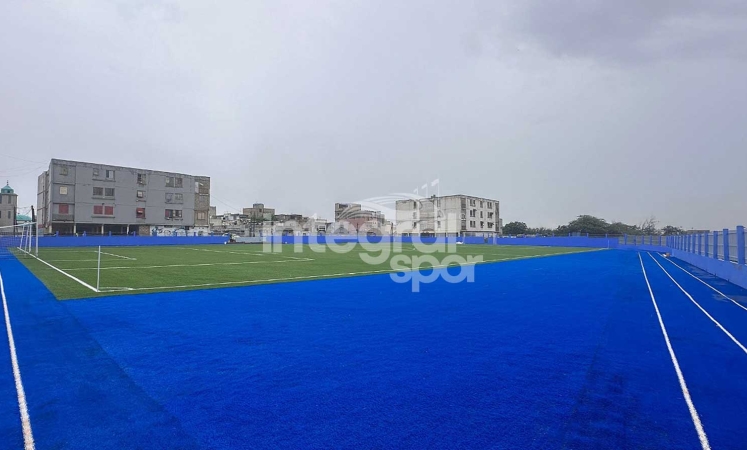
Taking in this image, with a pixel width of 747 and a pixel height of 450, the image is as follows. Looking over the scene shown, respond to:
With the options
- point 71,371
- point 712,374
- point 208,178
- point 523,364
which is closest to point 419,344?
point 523,364

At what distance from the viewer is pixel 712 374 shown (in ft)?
17.0

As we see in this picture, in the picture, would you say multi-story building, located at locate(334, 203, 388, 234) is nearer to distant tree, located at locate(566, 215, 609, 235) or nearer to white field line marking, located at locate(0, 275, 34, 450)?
distant tree, located at locate(566, 215, 609, 235)

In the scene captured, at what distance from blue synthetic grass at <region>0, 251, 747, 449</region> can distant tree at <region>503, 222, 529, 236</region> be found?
95232mm

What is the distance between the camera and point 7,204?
75312 millimetres

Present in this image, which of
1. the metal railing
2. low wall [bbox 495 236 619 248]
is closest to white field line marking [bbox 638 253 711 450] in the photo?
the metal railing

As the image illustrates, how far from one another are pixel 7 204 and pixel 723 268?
Result: 104 metres

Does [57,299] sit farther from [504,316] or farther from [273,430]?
[504,316]

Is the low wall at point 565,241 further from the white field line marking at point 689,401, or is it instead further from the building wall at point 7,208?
the building wall at point 7,208

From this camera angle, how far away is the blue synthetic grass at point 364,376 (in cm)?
351

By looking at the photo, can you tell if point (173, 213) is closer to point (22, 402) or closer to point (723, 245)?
point (22, 402)

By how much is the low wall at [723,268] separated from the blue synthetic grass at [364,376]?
24.9ft

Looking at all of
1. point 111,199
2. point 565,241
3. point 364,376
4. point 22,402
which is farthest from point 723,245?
point 111,199

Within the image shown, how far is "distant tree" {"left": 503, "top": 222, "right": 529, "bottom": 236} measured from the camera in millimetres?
99875

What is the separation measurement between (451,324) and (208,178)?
78.5 m
